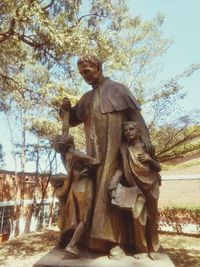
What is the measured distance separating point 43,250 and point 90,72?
836cm

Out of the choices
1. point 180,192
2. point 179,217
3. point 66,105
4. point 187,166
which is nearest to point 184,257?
point 179,217

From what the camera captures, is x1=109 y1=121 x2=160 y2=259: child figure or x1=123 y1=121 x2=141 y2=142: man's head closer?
x1=109 y1=121 x2=160 y2=259: child figure

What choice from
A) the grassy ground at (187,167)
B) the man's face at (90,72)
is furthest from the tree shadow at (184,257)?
the grassy ground at (187,167)

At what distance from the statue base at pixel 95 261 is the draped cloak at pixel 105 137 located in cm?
16

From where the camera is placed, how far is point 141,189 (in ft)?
8.62

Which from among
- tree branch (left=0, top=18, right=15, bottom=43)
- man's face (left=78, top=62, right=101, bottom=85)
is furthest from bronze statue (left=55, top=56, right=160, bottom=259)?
tree branch (left=0, top=18, right=15, bottom=43)

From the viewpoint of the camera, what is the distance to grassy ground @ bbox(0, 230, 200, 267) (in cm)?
826

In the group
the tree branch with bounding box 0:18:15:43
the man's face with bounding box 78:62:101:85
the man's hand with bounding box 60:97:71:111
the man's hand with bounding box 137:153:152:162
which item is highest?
the tree branch with bounding box 0:18:15:43

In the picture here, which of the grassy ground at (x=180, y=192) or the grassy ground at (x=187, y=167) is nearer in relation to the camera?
the grassy ground at (x=180, y=192)

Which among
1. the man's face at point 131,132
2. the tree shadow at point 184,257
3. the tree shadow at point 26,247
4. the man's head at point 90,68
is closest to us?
the man's face at point 131,132

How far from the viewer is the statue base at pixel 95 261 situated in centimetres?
240

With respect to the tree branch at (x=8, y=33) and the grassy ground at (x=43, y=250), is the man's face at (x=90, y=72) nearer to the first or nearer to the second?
the tree branch at (x=8, y=33)

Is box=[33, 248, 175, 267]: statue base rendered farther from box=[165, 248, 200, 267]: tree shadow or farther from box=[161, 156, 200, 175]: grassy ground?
box=[161, 156, 200, 175]: grassy ground

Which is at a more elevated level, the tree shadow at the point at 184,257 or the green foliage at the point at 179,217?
the green foliage at the point at 179,217
